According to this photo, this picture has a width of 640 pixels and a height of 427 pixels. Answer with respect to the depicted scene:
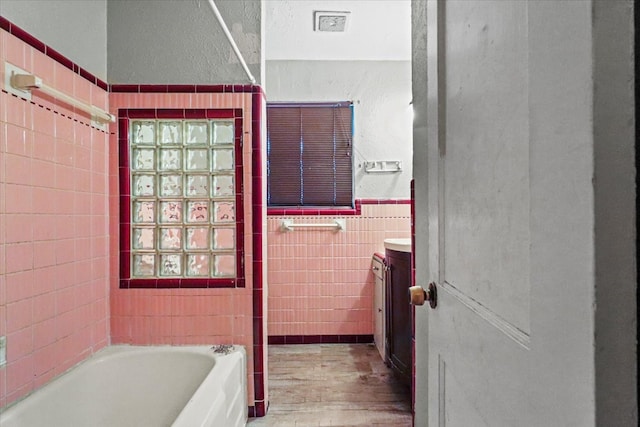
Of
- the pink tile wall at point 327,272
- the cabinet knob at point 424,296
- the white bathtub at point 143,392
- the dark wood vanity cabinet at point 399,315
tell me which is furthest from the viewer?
the pink tile wall at point 327,272

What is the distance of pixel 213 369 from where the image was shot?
5.71 feet

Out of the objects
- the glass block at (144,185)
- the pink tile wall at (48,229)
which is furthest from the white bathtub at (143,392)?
the glass block at (144,185)

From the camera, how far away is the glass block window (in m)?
2.13

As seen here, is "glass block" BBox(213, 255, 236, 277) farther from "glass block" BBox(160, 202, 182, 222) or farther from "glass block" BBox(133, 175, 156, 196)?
"glass block" BBox(133, 175, 156, 196)

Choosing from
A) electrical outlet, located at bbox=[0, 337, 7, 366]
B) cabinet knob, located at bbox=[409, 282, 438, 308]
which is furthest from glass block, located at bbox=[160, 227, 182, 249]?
cabinet knob, located at bbox=[409, 282, 438, 308]

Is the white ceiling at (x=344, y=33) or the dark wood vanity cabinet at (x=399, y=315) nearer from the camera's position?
the dark wood vanity cabinet at (x=399, y=315)

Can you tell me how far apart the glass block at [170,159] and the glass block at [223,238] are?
0.41 m

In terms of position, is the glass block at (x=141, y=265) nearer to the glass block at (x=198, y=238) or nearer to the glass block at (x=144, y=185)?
the glass block at (x=198, y=238)

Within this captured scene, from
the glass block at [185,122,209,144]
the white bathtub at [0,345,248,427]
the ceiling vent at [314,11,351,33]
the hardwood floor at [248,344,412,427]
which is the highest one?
the ceiling vent at [314,11,351,33]

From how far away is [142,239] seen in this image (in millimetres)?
2131

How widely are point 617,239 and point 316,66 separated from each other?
3.22 metres

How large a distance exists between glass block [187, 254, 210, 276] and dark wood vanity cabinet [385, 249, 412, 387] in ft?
3.73

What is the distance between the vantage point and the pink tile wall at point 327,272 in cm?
324

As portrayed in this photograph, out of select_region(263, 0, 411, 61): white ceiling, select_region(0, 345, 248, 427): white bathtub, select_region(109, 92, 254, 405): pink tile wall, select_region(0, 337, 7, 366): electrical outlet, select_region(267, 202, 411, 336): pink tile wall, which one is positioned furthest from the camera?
select_region(267, 202, 411, 336): pink tile wall
